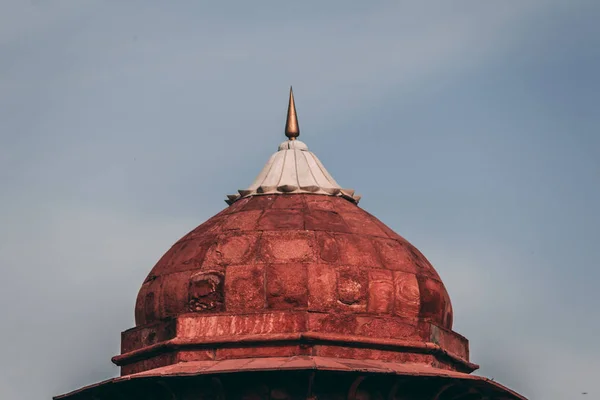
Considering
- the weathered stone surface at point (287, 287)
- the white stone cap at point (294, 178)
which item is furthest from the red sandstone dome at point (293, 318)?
the white stone cap at point (294, 178)

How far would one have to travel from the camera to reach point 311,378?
38812 mm

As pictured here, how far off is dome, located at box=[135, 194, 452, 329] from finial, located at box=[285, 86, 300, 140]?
2.25 metres

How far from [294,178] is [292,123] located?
183 centimetres

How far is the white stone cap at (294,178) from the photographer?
42906mm

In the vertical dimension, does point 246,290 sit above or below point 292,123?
below

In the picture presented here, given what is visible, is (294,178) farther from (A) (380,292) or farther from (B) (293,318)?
(B) (293,318)

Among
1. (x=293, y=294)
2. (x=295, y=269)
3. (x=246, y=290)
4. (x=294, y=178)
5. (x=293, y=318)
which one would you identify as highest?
(x=294, y=178)

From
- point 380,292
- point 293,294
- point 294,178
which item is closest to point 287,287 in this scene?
point 293,294

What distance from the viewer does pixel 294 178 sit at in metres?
43.2

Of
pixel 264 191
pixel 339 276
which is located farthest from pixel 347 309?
pixel 264 191

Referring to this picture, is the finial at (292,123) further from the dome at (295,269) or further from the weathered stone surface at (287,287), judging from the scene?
the weathered stone surface at (287,287)

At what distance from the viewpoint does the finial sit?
146 ft

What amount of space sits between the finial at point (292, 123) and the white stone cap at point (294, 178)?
0.50 m

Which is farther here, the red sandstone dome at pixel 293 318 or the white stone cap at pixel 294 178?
the white stone cap at pixel 294 178
